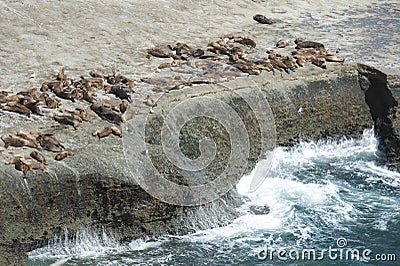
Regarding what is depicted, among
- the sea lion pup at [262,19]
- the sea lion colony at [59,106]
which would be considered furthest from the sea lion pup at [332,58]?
the sea lion colony at [59,106]

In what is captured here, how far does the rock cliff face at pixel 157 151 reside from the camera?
9.35 meters

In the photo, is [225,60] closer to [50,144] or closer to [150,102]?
[150,102]

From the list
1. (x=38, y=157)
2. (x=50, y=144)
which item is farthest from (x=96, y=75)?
(x=38, y=157)

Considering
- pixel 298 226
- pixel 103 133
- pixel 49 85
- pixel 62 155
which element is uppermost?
pixel 49 85

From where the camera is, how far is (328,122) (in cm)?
1284

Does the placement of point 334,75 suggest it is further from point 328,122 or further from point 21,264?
point 21,264

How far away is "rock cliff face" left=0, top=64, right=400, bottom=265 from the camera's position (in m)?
9.35

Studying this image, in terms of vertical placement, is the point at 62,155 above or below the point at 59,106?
below

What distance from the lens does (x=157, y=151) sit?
10.4m

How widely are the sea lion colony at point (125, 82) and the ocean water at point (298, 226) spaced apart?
1.41 meters

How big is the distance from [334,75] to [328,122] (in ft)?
2.81

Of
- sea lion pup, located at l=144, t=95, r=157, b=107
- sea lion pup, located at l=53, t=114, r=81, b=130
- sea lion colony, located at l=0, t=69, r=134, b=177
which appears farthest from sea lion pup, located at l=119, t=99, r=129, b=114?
sea lion pup, located at l=53, t=114, r=81, b=130

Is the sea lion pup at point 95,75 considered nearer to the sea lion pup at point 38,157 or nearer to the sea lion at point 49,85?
the sea lion at point 49,85

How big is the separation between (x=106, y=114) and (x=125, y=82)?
121cm
